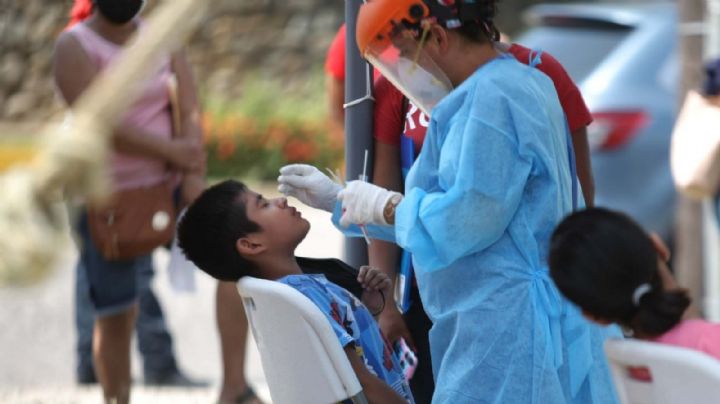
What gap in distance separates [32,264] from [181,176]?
3007 mm

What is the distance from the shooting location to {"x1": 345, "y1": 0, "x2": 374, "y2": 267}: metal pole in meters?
3.54

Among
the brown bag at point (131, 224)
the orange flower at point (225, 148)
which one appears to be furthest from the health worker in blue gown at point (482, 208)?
the orange flower at point (225, 148)

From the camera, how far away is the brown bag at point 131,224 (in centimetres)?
469

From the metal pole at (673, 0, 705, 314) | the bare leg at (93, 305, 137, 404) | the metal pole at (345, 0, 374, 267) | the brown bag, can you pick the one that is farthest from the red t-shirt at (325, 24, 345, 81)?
the metal pole at (673, 0, 705, 314)

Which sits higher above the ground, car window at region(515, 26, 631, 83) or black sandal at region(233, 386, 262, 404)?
car window at region(515, 26, 631, 83)

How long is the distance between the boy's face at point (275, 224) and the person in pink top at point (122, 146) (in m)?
1.45

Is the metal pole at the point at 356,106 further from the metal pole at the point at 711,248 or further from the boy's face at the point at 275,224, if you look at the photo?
the metal pole at the point at 711,248

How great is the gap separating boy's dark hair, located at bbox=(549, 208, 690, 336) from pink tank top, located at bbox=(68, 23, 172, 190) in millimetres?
2466

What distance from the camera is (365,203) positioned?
2.80 meters

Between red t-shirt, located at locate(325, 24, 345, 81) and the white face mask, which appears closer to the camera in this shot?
the white face mask

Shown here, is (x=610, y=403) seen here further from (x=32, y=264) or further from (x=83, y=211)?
(x=83, y=211)

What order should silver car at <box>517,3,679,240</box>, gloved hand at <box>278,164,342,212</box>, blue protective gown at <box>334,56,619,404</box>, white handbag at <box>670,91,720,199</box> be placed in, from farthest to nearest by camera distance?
silver car at <box>517,3,679,240</box>
white handbag at <box>670,91,720,199</box>
gloved hand at <box>278,164,342,212</box>
blue protective gown at <box>334,56,619,404</box>

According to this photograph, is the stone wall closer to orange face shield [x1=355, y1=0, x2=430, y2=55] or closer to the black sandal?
the black sandal

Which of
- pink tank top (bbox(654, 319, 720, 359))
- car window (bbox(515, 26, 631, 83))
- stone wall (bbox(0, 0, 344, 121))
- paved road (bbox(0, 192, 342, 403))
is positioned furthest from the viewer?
stone wall (bbox(0, 0, 344, 121))
